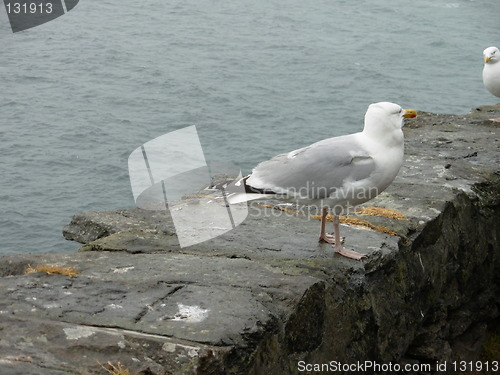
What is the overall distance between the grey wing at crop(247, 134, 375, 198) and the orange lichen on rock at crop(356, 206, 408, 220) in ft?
3.44

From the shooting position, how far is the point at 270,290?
479 centimetres

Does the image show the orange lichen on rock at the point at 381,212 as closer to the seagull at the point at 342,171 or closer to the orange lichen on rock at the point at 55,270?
the seagull at the point at 342,171

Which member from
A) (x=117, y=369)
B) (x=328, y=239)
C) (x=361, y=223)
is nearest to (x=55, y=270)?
(x=117, y=369)

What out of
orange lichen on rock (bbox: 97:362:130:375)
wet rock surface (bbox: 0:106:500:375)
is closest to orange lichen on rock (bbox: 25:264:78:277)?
wet rock surface (bbox: 0:106:500:375)

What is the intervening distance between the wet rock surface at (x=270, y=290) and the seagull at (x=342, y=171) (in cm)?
41

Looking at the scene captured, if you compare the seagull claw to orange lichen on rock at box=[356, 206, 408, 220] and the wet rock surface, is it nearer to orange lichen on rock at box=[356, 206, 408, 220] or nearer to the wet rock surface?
the wet rock surface

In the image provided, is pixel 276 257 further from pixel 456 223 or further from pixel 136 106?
pixel 136 106

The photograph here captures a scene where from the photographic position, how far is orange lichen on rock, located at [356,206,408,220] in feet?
20.7

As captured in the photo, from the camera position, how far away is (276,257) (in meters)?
5.44

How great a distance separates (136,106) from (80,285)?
1468 cm

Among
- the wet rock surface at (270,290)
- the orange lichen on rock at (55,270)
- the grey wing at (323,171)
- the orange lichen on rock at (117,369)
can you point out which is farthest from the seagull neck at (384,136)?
the orange lichen on rock at (117,369)

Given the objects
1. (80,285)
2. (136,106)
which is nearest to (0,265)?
(80,285)

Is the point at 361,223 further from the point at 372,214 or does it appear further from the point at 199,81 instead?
the point at 199,81

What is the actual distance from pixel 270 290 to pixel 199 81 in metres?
16.2
